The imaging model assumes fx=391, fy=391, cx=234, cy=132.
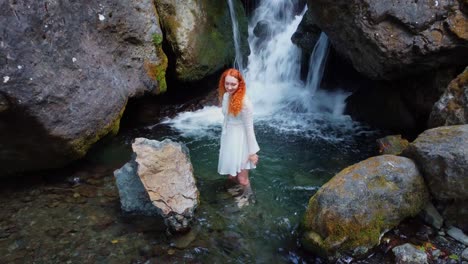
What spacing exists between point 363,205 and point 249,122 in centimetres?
205

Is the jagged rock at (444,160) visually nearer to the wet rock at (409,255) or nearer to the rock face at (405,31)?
the wet rock at (409,255)

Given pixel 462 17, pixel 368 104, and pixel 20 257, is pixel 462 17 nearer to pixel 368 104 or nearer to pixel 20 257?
pixel 368 104

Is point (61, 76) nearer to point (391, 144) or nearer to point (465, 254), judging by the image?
point (465, 254)

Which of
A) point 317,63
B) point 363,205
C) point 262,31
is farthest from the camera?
point 262,31

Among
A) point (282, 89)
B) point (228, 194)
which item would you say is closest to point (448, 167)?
point (228, 194)

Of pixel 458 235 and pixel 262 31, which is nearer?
pixel 458 235

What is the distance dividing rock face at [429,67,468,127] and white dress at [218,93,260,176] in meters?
3.37

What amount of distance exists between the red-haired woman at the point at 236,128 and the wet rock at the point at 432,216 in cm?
251

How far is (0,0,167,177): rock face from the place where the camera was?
18.3 feet

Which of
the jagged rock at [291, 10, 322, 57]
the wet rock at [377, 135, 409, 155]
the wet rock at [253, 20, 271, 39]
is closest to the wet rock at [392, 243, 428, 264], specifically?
the wet rock at [377, 135, 409, 155]

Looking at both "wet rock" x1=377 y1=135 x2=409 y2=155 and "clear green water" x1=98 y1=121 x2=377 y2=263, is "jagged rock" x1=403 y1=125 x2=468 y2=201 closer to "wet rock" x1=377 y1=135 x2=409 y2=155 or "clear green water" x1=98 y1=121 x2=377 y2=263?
"clear green water" x1=98 y1=121 x2=377 y2=263

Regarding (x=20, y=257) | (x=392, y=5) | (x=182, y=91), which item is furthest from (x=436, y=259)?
→ (x=182, y=91)

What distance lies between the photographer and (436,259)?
484 centimetres

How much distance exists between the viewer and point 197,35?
9.27 m
